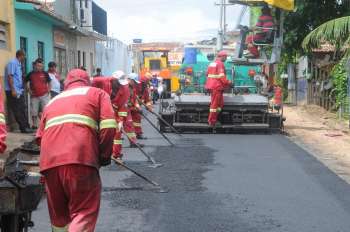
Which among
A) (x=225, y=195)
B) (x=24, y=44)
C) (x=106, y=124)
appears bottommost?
(x=225, y=195)

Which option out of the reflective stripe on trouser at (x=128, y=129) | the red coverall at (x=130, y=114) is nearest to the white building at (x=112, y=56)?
the red coverall at (x=130, y=114)

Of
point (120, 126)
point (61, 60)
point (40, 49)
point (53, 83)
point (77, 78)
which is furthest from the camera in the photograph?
point (61, 60)

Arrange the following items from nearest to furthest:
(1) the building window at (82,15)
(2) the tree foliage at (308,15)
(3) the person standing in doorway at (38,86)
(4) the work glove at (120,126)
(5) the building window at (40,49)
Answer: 1. (4) the work glove at (120,126)
2. (3) the person standing in doorway at (38,86)
3. (5) the building window at (40,49)
4. (2) the tree foliage at (308,15)
5. (1) the building window at (82,15)

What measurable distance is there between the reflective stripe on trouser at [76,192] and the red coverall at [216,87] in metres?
9.82

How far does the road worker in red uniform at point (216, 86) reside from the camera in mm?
14250

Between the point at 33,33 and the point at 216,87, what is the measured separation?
5615 mm

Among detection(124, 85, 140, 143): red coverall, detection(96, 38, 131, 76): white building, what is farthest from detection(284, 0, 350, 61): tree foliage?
detection(124, 85, 140, 143): red coverall

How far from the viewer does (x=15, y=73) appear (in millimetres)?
12555

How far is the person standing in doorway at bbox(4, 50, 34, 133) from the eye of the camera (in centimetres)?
1254

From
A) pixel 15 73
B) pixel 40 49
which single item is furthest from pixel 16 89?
pixel 40 49

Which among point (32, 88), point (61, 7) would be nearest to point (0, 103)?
point (32, 88)

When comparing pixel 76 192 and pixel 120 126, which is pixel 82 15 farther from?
pixel 76 192

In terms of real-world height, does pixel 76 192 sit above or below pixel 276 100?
above

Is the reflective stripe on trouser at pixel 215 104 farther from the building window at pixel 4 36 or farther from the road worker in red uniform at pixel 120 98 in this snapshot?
the building window at pixel 4 36
